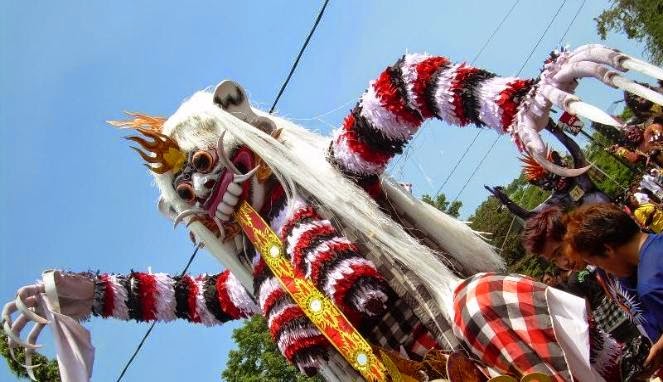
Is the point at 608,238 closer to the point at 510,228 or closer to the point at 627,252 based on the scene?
the point at 627,252

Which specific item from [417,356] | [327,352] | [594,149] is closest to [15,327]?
[327,352]

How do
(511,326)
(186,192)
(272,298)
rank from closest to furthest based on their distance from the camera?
(511,326) < (272,298) < (186,192)

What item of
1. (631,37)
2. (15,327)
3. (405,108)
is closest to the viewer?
(405,108)

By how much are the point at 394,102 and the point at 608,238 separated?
3.45 ft

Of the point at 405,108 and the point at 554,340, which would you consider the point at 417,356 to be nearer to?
the point at 554,340

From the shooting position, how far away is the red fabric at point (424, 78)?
2.92 m

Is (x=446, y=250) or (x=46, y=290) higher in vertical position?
(x=446, y=250)

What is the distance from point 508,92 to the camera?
2.57 metres

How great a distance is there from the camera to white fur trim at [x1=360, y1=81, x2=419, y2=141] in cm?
309

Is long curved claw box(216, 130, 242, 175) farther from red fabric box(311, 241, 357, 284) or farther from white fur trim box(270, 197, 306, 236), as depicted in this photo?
red fabric box(311, 241, 357, 284)

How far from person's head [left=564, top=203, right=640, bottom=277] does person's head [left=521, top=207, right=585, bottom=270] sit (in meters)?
0.38

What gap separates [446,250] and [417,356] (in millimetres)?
492

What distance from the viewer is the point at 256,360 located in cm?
1431

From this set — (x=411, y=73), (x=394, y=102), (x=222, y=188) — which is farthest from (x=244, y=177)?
(x=411, y=73)
